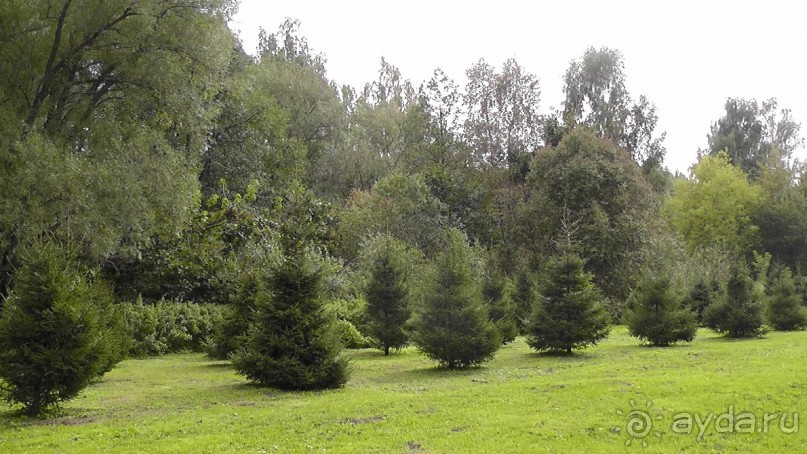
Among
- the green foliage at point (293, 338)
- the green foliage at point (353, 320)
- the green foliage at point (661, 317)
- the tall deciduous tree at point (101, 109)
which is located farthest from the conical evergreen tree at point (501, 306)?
the tall deciduous tree at point (101, 109)

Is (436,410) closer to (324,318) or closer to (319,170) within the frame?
(324,318)

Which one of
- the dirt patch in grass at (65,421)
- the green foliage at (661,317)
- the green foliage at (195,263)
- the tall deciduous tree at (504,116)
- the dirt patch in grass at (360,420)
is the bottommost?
the dirt patch in grass at (360,420)

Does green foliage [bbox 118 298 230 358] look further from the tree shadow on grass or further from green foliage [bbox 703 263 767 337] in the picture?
green foliage [bbox 703 263 767 337]

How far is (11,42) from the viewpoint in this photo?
19422 mm

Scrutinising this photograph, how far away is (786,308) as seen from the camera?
29.3 m

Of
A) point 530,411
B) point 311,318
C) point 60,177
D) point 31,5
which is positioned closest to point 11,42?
point 31,5

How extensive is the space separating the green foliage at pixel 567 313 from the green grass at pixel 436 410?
244cm

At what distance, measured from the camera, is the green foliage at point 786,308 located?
95.3 feet

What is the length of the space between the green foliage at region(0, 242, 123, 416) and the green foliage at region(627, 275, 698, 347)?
17727 millimetres

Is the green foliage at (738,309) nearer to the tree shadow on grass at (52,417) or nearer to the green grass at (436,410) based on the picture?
the green grass at (436,410)

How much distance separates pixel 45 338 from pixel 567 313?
14320 mm

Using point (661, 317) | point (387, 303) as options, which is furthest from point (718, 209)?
point (387, 303)

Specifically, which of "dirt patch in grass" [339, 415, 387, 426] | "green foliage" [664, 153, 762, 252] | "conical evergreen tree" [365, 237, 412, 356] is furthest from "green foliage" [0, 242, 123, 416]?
"green foliage" [664, 153, 762, 252]

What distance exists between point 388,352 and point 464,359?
572 centimetres
